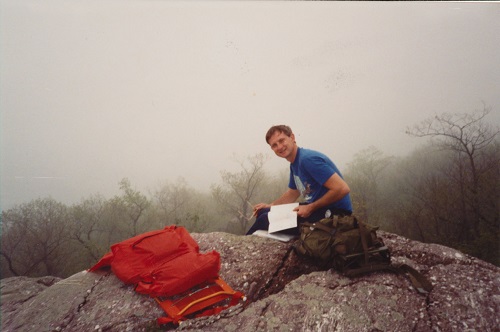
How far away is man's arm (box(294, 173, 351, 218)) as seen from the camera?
8.09 feet

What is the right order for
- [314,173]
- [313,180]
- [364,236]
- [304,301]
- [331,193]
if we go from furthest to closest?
[313,180]
[314,173]
[331,193]
[364,236]
[304,301]

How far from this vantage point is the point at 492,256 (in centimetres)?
1307

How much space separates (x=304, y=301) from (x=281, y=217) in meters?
0.99

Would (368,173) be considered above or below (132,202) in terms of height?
below

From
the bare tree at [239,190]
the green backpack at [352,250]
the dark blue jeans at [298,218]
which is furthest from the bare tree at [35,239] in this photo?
the green backpack at [352,250]

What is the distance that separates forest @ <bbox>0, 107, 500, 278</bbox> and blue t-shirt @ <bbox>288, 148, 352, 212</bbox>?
27.3 ft

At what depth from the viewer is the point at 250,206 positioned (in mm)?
15695

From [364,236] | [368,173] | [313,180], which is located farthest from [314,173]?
[368,173]

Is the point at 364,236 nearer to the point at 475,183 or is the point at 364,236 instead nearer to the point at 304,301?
the point at 304,301

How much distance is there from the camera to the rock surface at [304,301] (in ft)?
5.84

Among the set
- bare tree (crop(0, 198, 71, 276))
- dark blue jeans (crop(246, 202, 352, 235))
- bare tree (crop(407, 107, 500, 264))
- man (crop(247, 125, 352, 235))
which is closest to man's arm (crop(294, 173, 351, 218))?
man (crop(247, 125, 352, 235))

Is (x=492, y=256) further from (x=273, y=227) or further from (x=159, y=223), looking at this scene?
(x=159, y=223)

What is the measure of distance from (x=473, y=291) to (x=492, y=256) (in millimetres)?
16126

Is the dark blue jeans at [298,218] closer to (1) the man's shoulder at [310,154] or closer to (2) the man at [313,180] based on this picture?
(2) the man at [313,180]
